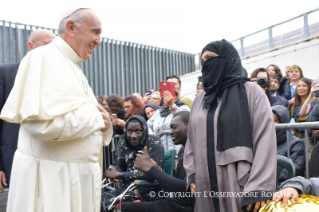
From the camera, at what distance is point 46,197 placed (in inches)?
84.6

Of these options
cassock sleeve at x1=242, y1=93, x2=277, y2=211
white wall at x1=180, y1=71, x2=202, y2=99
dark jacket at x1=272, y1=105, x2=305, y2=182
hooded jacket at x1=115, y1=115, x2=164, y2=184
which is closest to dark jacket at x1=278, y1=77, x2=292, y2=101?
white wall at x1=180, y1=71, x2=202, y2=99

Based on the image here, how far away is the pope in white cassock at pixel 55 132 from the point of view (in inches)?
83.1

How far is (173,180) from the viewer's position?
3715 millimetres

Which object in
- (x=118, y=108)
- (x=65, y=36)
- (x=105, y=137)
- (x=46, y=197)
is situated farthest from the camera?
(x=118, y=108)

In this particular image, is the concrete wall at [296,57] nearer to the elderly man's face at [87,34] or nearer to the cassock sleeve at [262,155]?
the cassock sleeve at [262,155]

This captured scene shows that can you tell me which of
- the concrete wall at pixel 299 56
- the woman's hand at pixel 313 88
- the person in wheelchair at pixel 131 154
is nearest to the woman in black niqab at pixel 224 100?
the person in wheelchair at pixel 131 154

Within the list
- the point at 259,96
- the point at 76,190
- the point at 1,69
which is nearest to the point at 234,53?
the point at 259,96

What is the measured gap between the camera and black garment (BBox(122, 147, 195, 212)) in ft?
12.0

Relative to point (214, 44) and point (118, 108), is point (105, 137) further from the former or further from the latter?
point (118, 108)

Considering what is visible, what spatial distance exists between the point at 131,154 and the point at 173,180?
1.02m

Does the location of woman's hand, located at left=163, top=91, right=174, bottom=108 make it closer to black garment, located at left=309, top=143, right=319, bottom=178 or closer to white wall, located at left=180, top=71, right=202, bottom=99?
white wall, located at left=180, top=71, right=202, bottom=99

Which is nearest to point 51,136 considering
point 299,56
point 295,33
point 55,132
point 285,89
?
point 55,132

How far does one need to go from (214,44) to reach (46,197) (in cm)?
173

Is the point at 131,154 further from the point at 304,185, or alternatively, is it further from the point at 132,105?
the point at 304,185
